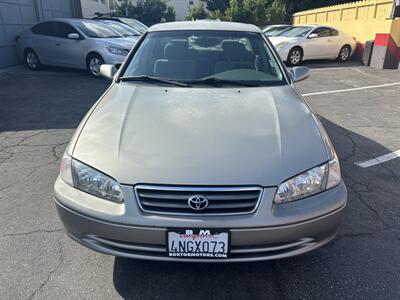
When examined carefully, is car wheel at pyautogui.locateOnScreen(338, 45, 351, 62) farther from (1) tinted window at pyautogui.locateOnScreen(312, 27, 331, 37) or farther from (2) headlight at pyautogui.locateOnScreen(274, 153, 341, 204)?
(2) headlight at pyautogui.locateOnScreen(274, 153, 341, 204)

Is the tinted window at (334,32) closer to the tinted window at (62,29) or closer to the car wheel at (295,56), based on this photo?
the car wheel at (295,56)

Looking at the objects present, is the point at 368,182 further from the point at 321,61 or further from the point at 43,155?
the point at 321,61

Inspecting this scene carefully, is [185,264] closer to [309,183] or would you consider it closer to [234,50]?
[309,183]

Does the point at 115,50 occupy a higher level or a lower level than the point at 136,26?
lower

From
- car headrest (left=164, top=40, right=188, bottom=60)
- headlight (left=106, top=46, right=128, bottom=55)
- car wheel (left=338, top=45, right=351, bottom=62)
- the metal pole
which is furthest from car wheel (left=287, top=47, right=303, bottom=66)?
car headrest (left=164, top=40, right=188, bottom=60)

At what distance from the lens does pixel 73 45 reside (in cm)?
973

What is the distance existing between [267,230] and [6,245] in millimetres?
2041

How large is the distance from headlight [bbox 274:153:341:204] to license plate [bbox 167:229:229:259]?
388mm

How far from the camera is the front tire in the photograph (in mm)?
10688

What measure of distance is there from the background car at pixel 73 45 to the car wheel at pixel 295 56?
17.9 ft

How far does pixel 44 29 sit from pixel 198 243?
34.2 ft

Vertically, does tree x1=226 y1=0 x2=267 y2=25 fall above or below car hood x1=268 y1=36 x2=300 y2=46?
above

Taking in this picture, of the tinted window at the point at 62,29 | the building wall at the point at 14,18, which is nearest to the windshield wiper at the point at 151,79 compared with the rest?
the tinted window at the point at 62,29

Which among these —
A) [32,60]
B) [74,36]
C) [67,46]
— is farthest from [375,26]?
[32,60]
